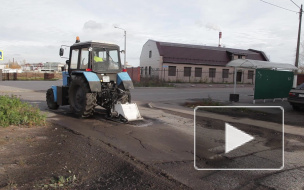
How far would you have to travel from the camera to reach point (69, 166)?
4.45m

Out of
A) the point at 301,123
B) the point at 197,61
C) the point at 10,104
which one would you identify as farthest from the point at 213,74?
the point at 10,104

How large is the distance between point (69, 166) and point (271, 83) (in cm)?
1464

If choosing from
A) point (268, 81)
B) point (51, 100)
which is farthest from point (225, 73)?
point (51, 100)

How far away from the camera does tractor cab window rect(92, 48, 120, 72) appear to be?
29.2 ft

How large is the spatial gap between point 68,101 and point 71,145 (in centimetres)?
437

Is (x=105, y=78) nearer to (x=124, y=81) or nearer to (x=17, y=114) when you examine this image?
(x=124, y=81)

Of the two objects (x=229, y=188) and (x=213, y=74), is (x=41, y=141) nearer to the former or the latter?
(x=229, y=188)

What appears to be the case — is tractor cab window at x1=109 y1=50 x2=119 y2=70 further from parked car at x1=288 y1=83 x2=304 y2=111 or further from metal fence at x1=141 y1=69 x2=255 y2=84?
metal fence at x1=141 y1=69 x2=255 y2=84

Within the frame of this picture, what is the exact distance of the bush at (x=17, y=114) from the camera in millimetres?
7118

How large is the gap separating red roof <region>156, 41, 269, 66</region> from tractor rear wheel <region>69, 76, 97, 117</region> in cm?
3098

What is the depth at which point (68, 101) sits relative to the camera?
9.75 meters
